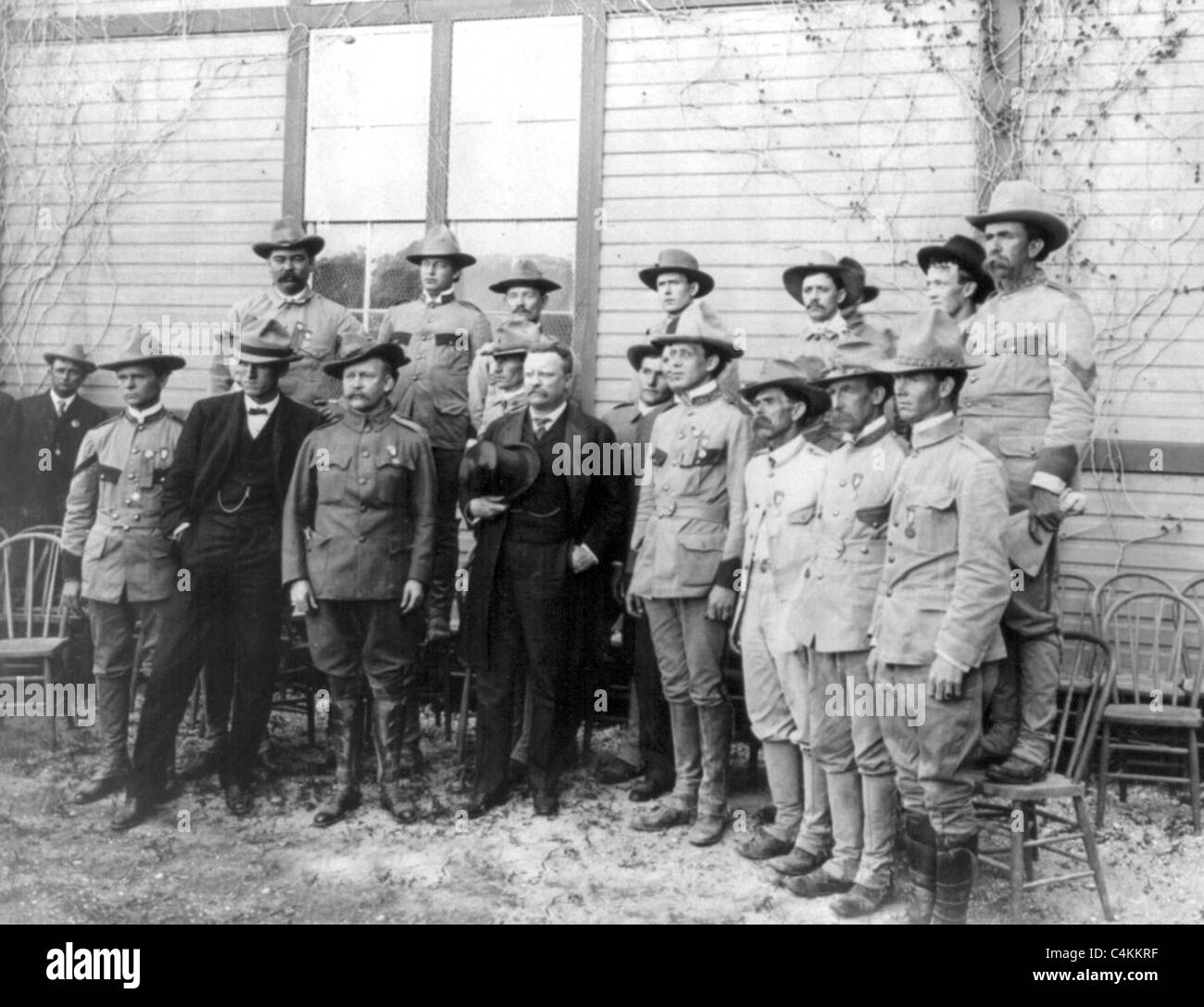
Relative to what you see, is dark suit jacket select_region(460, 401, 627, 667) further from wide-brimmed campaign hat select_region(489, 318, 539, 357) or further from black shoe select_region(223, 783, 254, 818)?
black shoe select_region(223, 783, 254, 818)

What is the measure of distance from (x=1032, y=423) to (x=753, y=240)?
2.75 metres

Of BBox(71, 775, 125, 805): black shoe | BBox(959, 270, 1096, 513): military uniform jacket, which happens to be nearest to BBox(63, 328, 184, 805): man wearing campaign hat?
BBox(71, 775, 125, 805): black shoe

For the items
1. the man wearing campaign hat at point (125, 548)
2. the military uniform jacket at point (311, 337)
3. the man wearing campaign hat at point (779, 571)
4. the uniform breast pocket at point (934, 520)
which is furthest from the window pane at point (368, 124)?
the uniform breast pocket at point (934, 520)

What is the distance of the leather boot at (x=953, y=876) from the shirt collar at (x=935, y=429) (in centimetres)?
143

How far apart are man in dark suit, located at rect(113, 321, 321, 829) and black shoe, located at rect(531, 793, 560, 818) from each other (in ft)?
4.61

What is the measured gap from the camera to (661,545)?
534cm

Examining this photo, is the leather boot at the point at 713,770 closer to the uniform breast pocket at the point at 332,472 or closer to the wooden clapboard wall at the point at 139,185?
the uniform breast pocket at the point at 332,472

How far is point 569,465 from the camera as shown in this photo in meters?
5.55

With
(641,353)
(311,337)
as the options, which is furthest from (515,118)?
(641,353)

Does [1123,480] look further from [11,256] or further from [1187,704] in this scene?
[11,256]

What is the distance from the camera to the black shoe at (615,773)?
5898 mm

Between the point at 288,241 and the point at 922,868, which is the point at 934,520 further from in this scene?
the point at 288,241

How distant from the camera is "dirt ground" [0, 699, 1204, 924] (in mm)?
4594

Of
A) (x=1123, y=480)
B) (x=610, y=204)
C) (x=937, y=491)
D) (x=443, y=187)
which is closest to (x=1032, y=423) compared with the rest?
(x=937, y=491)
